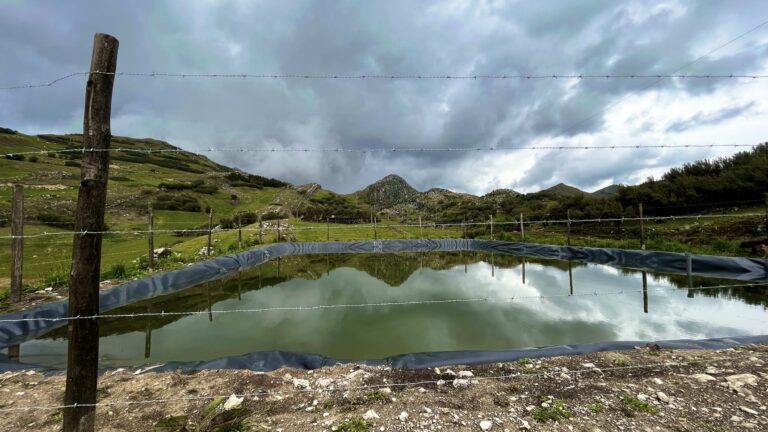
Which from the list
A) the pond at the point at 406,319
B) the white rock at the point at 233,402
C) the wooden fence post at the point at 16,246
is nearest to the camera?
the white rock at the point at 233,402

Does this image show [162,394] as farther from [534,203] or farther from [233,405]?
[534,203]

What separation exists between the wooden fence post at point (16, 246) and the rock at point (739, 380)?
11.6 m

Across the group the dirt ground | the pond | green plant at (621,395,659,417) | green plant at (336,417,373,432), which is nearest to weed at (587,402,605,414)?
the dirt ground

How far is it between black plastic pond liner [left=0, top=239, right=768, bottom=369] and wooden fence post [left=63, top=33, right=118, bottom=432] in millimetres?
1969

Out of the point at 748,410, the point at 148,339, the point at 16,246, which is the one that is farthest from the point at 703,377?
the point at 16,246

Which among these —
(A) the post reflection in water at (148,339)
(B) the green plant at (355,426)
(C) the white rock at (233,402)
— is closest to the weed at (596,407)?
A: (B) the green plant at (355,426)

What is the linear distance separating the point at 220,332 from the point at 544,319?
262 inches

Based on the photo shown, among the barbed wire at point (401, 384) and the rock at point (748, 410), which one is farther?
the barbed wire at point (401, 384)

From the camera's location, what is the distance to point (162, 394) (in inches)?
142

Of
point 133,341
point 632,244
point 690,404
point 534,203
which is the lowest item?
point 133,341

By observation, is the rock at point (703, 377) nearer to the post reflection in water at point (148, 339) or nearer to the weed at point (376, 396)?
the weed at point (376, 396)

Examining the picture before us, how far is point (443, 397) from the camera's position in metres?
3.42

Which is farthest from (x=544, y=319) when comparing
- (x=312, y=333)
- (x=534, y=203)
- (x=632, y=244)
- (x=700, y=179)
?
(x=534, y=203)

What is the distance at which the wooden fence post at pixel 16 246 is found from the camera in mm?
6875
